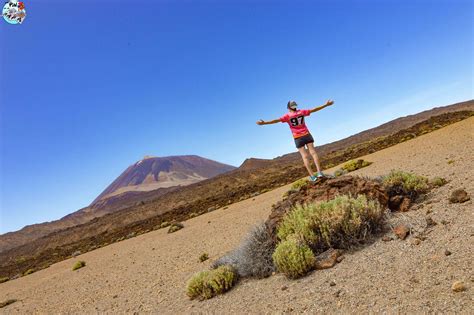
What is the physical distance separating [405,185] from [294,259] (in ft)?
10.4

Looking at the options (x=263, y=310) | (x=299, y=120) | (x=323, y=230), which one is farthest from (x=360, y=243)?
(x=299, y=120)

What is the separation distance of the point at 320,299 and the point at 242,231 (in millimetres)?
6773

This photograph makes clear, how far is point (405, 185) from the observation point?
681 centimetres

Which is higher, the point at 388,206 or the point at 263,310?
the point at 388,206

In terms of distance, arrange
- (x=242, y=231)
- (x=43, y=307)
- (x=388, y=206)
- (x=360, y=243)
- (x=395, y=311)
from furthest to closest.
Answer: (x=242, y=231) → (x=43, y=307) → (x=388, y=206) → (x=360, y=243) → (x=395, y=311)

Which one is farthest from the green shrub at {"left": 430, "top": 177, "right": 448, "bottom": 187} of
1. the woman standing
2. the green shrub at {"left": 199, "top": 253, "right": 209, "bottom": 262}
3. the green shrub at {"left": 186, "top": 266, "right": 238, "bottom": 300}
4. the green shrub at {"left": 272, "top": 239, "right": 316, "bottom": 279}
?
the green shrub at {"left": 199, "top": 253, "right": 209, "bottom": 262}

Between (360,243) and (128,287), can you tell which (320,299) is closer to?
(360,243)

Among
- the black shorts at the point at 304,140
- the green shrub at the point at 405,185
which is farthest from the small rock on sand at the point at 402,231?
the black shorts at the point at 304,140

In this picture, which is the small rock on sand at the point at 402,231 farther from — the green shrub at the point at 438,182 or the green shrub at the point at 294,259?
the green shrub at the point at 438,182

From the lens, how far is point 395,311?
3289 mm

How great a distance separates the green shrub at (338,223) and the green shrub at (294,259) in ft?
1.01

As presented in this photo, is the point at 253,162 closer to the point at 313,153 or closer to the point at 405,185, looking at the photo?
the point at 313,153

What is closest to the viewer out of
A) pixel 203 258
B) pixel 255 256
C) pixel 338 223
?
pixel 338 223

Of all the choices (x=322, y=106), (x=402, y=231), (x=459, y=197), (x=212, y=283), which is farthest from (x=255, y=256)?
(x=322, y=106)
